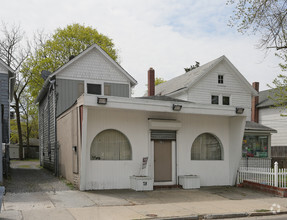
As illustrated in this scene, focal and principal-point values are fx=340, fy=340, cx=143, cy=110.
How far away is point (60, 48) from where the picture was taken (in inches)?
1329

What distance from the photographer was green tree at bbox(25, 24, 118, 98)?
33250 mm

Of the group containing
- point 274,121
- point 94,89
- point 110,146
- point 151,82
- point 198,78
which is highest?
point 151,82

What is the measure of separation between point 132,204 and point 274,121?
2408cm

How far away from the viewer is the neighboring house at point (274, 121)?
2961 cm

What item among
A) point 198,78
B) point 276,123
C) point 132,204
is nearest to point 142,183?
point 132,204

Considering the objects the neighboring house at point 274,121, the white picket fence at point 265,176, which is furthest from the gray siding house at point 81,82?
the neighboring house at point 274,121

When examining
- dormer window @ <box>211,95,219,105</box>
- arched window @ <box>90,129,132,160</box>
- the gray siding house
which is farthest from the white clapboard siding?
arched window @ <box>90,129,132,160</box>

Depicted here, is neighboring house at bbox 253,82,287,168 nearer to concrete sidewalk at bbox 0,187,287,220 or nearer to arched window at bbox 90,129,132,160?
concrete sidewalk at bbox 0,187,287,220

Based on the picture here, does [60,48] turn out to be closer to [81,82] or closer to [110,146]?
[81,82]

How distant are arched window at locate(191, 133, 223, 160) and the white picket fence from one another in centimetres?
123

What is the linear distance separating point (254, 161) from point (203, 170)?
8783 millimetres

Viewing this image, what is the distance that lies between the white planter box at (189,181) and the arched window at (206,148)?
3.59 ft

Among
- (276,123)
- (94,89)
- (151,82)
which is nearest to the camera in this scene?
(94,89)

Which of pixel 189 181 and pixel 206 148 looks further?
pixel 206 148
